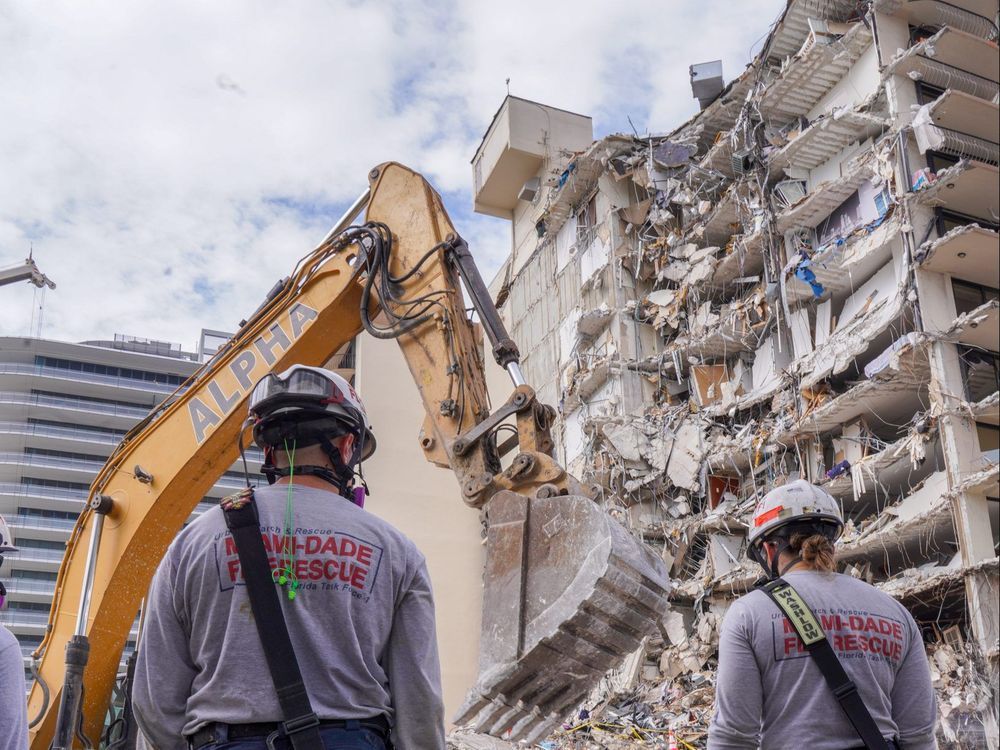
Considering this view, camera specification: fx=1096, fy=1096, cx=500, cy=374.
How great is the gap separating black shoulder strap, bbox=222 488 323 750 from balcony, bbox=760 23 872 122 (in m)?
24.6

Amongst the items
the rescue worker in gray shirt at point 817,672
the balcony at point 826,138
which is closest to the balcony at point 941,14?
the balcony at point 826,138

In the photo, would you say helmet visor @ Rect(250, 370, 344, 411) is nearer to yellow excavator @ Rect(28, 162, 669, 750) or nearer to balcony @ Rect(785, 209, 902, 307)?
yellow excavator @ Rect(28, 162, 669, 750)

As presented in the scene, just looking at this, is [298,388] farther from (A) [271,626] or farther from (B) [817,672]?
(B) [817,672]

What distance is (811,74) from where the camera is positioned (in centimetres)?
2584

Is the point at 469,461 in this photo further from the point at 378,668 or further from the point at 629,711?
the point at 629,711

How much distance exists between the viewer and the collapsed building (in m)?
19.8

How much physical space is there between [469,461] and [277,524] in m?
3.64

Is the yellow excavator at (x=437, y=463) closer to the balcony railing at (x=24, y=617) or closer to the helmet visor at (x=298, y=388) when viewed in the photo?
the helmet visor at (x=298, y=388)

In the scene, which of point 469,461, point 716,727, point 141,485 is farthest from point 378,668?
point 141,485

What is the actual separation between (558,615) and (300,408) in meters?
2.42

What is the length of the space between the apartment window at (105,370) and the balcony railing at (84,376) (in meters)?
0.12

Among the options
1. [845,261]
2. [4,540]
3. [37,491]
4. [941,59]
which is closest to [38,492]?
[37,491]

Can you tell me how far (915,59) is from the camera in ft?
75.5

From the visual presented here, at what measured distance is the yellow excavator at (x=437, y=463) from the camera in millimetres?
5426
